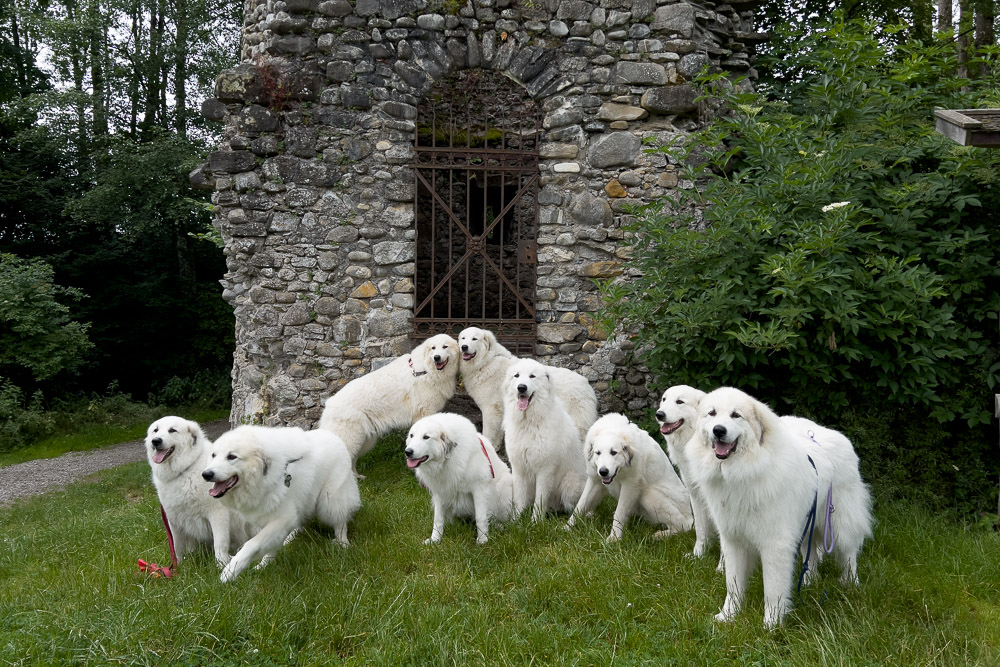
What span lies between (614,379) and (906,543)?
3.21 meters

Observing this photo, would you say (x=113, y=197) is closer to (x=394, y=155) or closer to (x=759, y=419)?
(x=394, y=155)

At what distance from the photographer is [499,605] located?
3717 millimetres

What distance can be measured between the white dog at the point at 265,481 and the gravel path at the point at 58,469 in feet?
19.7

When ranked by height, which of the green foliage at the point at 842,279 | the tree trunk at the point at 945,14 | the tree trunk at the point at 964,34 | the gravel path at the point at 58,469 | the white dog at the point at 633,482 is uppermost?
the tree trunk at the point at 945,14

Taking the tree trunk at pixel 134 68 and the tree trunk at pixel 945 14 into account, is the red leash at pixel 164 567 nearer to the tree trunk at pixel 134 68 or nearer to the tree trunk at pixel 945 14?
the tree trunk at pixel 945 14

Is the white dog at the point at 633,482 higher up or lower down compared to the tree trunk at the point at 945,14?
lower down

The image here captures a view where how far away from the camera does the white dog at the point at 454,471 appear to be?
4.45 m

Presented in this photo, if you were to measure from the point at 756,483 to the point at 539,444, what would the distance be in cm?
195

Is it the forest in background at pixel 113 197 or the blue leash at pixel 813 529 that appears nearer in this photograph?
the blue leash at pixel 813 529

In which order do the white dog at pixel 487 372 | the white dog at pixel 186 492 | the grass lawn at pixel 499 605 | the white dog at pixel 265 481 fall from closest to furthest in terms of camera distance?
the grass lawn at pixel 499 605 → the white dog at pixel 265 481 → the white dog at pixel 186 492 → the white dog at pixel 487 372

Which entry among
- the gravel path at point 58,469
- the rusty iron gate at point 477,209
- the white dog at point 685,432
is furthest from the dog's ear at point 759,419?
the gravel path at point 58,469

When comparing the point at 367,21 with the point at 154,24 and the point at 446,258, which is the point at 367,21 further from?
the point at 154,24

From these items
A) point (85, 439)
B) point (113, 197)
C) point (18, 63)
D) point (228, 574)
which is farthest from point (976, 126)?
point (18, 63)

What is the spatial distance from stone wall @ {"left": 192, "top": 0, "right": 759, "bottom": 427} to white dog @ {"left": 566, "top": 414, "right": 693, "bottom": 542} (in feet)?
8.43
